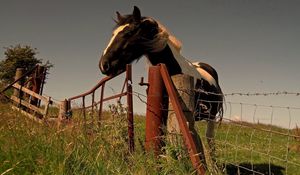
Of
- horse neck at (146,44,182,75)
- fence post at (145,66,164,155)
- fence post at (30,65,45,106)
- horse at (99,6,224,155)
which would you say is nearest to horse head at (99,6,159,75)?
horse at (99,6,224,155)

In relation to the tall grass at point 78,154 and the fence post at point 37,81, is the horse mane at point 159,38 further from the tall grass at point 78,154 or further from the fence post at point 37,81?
the fence post at point 37,81

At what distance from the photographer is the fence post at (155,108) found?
4645 mm

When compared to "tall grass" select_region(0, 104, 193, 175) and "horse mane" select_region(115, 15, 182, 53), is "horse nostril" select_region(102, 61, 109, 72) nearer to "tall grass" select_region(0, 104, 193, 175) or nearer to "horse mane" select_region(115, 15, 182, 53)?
"horse mane" select_region(115, 15, 182, 53)

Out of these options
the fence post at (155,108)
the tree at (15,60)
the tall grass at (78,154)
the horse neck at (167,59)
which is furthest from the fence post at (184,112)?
the tree at (15,60)

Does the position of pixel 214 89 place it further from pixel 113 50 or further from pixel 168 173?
pixel 168 173

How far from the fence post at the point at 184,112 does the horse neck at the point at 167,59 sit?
322 cm

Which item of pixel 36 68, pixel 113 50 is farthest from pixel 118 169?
pixel 36 68

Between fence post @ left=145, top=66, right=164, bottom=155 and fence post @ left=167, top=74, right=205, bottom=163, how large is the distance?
0.12m

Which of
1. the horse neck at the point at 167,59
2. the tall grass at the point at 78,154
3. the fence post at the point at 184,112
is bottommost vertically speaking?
the tall grass at the point at 78,154

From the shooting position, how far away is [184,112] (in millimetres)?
4590

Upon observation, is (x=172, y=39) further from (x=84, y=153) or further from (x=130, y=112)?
Result: (x=84, y=153)

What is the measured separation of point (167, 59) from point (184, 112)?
360cm

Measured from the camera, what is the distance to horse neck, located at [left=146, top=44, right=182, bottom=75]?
8.08m

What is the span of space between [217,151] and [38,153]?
1982 millimetres
